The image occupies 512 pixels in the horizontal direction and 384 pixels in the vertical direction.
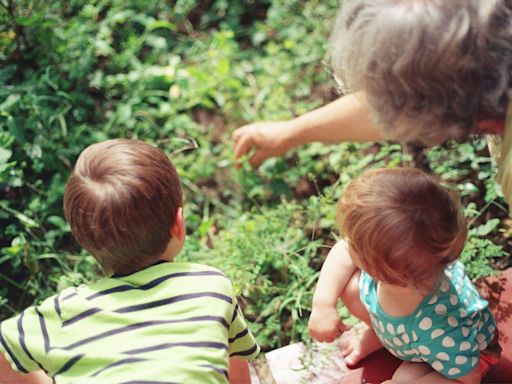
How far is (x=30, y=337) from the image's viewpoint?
140 centimetres

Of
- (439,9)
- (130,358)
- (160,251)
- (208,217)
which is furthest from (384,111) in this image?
(208,217)

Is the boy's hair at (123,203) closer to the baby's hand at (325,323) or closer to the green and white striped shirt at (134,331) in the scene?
the green and white striped shirt at (134,331)

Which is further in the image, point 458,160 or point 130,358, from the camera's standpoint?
point 458,160

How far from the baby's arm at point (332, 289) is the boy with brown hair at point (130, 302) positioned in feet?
1.10

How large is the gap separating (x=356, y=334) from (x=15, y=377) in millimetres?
961

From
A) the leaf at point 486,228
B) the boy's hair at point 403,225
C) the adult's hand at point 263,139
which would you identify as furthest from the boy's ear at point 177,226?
the leaf at point 486,228

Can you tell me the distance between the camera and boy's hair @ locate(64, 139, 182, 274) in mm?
1372

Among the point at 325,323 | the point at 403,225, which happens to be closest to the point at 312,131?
the point at 325,323

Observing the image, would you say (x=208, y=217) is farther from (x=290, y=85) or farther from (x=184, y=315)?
(x=184, y=315)

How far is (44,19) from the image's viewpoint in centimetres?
274

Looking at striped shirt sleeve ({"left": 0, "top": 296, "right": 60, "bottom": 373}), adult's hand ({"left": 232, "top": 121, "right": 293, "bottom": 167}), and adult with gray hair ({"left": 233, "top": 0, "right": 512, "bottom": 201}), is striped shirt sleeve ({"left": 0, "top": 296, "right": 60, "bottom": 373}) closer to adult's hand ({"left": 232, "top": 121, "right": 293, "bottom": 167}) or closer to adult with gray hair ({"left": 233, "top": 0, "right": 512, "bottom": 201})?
adult with gray hair ({"left": 233, "top": 0, "right": 512, "bottom": 201})

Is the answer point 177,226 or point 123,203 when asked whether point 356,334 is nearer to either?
point 177,226

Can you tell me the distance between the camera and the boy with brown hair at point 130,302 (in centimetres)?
130

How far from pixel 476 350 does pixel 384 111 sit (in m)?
0.66
